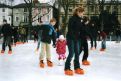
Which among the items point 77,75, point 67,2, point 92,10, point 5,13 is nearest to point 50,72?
point 77,75

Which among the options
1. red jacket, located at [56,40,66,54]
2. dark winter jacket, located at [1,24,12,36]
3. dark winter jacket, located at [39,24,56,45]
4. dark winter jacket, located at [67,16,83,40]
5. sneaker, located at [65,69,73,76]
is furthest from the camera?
dark winter jacket, located at [1,24,12,36]

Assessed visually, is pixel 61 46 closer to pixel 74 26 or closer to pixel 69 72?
pixel 69 72

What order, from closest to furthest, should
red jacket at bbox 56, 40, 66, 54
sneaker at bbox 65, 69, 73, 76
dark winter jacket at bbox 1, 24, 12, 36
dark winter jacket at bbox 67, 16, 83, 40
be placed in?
dark winter jacket at bbox 67, 16, 83, 40, sneaker at bbox 65, 69, 73, 76, red jacket at bbox 56, 40, 66, 54, dark winter jacket at bbox 1, 24, 12, 36

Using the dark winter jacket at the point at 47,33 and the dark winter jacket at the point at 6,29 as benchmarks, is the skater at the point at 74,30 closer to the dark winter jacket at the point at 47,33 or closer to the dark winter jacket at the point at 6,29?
the dark winter jacket at the point at 47,33

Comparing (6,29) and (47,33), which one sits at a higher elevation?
(47,33)

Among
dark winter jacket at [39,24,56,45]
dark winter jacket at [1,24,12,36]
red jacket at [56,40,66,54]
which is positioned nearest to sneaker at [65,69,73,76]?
dark winter jacket at [39,24,56,45]

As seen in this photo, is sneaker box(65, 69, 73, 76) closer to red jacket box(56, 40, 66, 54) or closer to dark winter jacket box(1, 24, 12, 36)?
red jacket box(56, 40, 66, 54)

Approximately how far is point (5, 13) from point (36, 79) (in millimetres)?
116955

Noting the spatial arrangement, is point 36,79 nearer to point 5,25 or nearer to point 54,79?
point 54,79

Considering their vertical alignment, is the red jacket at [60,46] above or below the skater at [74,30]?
below

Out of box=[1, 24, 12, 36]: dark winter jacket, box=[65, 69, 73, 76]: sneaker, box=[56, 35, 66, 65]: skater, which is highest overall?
box=[1, 24, 12, 36]: dark winter jacket

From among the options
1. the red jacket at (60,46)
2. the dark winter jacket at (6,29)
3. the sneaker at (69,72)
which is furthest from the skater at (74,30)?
the dark winter jacket at (6,29)

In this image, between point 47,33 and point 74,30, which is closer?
point 74,30

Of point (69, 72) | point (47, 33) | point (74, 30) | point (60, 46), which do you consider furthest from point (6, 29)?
point (74, 30)
